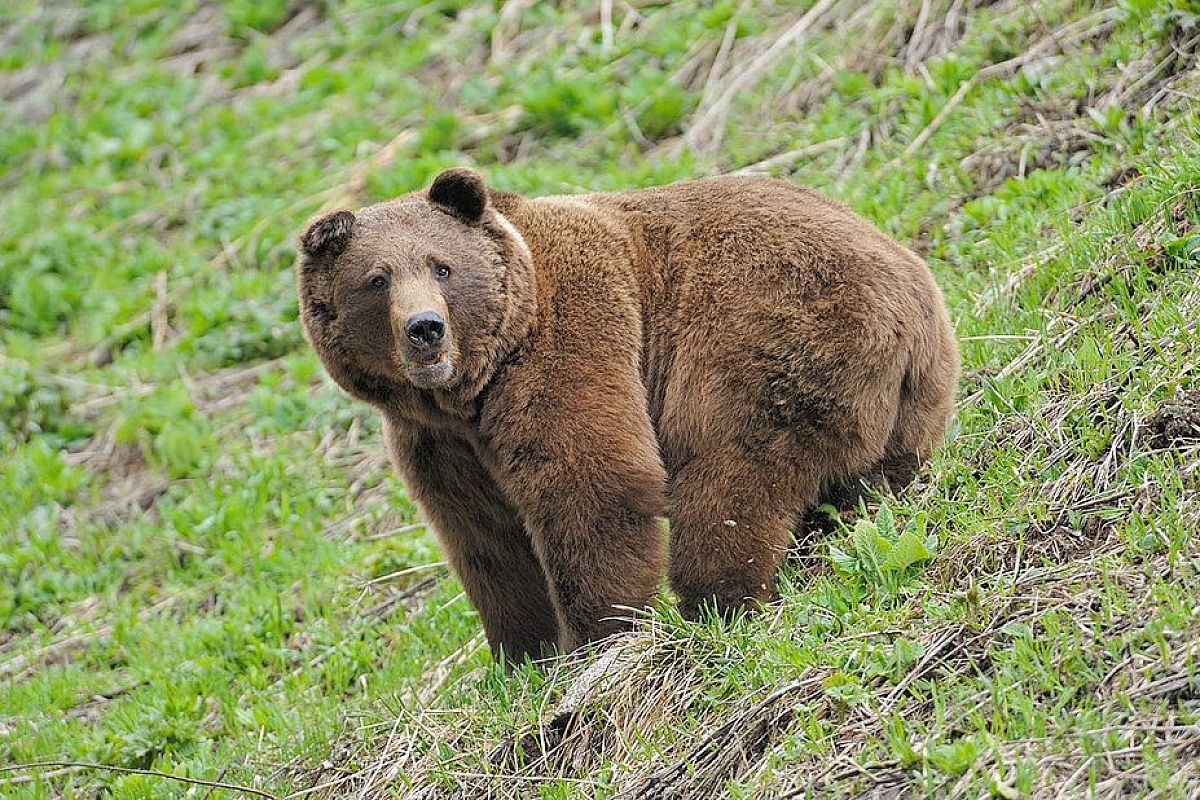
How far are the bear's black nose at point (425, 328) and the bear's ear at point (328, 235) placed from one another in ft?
2.20

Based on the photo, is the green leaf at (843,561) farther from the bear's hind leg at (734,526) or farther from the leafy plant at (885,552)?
the bear's hind leg at (734,526)

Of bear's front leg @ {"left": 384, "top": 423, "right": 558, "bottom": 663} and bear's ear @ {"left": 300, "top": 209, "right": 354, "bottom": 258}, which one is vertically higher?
bear's ear @ {"left": 300, "top": 209, "right": 354, "bottom": 258}

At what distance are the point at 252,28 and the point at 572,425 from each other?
418 inches

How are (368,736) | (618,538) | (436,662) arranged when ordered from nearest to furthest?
(618,538) < (368,736) < (436,662)

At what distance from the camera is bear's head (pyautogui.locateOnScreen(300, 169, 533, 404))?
230 inches

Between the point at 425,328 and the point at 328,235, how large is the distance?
30.1 inches

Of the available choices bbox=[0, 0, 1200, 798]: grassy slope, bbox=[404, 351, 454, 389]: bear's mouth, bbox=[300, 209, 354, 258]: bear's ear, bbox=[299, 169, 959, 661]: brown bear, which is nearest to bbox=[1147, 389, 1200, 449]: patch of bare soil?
bbox=[0, 0, 1200, 798]: grassy slope

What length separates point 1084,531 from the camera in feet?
16.8

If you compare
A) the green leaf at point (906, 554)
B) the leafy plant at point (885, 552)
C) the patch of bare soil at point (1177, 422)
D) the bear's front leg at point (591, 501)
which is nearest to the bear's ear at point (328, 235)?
the bear's front leg at point (591, 501)

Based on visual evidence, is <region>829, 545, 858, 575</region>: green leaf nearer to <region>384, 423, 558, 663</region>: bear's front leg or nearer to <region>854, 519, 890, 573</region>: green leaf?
<region>854, 519, 890, 573</region>: green leaf

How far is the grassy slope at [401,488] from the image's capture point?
4.75 m

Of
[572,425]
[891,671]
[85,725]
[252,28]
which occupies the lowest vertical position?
[85,725]

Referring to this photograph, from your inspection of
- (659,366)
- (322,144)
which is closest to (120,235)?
(322,144)

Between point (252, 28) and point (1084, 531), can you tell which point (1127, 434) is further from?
point (252, 28)
